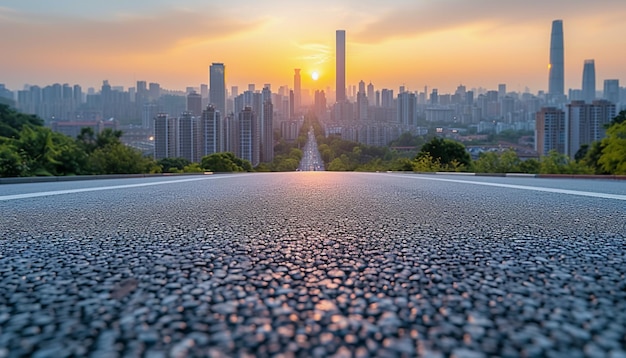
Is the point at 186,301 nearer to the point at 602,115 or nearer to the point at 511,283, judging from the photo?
the point at 511,283

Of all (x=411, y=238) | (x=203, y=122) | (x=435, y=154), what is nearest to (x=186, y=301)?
(x=411, y=238)

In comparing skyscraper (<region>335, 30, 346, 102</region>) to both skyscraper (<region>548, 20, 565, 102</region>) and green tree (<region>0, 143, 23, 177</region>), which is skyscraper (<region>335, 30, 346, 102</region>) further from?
green tree (<region>0, 143, 23, 177</region>)

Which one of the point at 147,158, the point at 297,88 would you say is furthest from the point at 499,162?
the point at 297,88

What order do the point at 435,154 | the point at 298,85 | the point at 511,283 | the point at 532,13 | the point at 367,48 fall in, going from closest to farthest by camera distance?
the point at 511,283
the point at 532,13
the point at 435,154
the point at 367,48
the point at 298,85

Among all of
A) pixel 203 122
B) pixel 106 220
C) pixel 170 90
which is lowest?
pixel 106 220

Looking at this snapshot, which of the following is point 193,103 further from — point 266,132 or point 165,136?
point 165,136

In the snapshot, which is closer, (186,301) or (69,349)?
(69,349)
